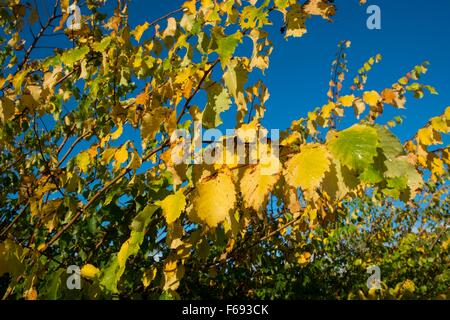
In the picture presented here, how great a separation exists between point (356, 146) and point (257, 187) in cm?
30

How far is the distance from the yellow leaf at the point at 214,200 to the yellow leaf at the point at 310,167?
20cm

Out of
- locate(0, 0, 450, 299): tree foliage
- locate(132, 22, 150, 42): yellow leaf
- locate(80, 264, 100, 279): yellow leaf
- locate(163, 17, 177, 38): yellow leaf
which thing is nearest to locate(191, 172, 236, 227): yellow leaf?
locate(0, 0, 450, 299): tree foliage

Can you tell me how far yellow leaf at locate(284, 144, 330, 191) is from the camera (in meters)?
0.87

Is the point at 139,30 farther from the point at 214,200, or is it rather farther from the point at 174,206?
the point at 214,200

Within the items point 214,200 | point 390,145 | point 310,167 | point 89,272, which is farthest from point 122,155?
point 390,145

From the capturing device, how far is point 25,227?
4.12m

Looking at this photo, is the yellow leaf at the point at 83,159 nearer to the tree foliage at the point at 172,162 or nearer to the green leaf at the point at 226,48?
the tree foliage at the point at 172,162

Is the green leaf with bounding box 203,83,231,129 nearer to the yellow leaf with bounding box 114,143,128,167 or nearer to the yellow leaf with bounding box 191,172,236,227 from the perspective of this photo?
the yellow leaf with bounding box 191,172,236,227

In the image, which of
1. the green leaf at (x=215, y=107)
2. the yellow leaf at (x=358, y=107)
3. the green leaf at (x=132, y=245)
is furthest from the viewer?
the yellow leaf at (x=358, y=107)

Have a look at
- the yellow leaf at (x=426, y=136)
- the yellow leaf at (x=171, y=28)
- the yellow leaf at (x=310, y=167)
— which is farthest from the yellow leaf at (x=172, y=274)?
the yellow leaf at (x=426, y=136)

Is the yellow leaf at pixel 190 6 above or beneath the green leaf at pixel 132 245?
above

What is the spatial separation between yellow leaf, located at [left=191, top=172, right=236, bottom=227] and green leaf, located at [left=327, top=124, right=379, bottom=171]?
327 mm

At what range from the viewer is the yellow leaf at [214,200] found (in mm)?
983
